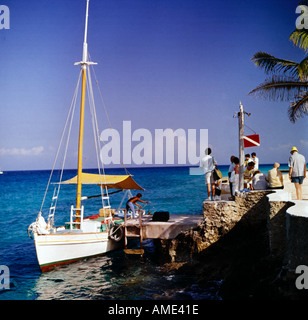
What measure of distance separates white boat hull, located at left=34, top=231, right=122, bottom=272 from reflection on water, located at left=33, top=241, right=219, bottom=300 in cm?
43

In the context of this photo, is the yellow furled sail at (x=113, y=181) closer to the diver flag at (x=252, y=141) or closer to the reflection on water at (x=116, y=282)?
the reflection on water at (x=116, y=282)

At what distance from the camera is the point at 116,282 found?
12.9 meters

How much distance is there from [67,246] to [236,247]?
8770 mm

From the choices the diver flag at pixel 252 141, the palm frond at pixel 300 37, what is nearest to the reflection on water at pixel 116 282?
the diver flag at pixel 252 141

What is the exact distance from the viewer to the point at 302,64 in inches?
513

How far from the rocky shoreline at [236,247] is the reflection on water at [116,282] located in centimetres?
73

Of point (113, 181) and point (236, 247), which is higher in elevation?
point (113, 181)

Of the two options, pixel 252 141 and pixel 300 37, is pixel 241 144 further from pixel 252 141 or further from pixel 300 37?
pixel 300 37

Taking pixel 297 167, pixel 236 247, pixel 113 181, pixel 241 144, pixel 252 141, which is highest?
pixel 252 141

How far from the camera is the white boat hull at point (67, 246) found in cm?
1511

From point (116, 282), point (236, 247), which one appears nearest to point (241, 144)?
point (236, 247)

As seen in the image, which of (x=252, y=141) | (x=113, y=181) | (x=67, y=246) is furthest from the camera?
(x=113, y=181)

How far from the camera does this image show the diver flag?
11.7m
